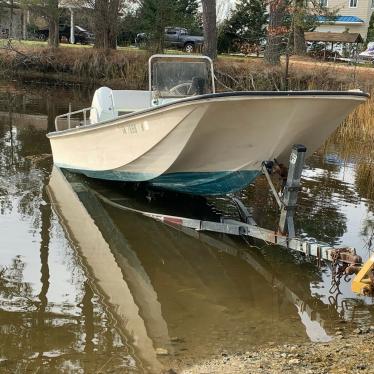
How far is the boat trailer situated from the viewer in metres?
4.81

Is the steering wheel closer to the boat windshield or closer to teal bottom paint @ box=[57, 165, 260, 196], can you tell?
the boat windshield

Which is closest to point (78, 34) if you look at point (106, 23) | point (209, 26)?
point (106, 23)

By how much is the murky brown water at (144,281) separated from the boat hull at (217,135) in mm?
752

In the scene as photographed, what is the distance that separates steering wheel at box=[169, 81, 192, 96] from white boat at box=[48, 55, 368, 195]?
0.08 ft

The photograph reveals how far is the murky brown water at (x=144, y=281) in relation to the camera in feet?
14.2

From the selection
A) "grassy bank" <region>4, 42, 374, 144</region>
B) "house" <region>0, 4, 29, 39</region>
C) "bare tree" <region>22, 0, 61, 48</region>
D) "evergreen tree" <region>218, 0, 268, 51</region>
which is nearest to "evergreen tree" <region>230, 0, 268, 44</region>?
"evergreen tree" <region>218, 0, 268, 51</region>

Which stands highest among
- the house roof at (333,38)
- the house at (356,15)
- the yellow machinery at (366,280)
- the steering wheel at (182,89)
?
the house at (356,15)

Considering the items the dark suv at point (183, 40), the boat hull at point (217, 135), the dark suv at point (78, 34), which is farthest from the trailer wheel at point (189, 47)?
the boat hull at point (217, 135)

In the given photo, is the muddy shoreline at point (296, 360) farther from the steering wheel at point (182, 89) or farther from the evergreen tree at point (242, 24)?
the evergreen tree at point (242, 24)

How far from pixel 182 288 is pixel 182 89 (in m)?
3.96

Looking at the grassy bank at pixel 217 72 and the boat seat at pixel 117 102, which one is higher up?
the grassy bank at pixel 217 72

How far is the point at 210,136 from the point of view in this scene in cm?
639

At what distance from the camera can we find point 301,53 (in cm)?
2780

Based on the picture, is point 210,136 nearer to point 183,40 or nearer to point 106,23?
point 106,23
